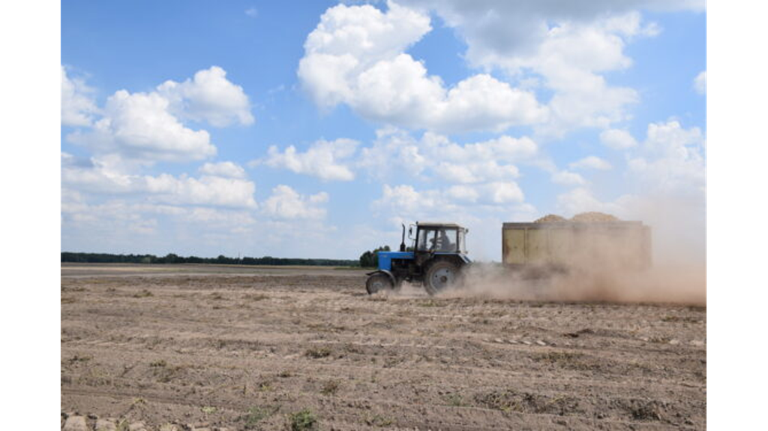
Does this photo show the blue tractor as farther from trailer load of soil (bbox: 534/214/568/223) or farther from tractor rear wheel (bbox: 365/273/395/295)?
A: trailer load of soil (bbox: 534/214/568/223)

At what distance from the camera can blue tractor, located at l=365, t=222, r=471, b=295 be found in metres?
20.4

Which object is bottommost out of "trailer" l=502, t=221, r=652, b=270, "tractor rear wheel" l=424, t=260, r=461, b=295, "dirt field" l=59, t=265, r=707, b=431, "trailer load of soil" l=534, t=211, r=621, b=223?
"dirt field" l=59, t=265, r=707, b=431

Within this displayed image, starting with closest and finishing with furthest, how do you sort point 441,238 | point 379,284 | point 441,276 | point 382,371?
point 382,371 → point 441,276 → point 441,238 → point 379,284

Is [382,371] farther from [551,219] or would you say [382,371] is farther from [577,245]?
[551,219]

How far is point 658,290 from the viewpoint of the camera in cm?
1972

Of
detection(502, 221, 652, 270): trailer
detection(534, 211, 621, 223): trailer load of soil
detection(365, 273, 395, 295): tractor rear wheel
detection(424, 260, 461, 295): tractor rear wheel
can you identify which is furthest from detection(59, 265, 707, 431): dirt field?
detection(534, 211, 621, 223): trailer load of soil

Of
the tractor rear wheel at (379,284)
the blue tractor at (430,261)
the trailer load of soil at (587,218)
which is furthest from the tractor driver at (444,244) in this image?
the trailer load of soil at (587,218)

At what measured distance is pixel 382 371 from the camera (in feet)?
27.6

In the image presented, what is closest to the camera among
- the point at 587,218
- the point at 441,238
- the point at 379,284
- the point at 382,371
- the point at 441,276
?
the point at 382,371

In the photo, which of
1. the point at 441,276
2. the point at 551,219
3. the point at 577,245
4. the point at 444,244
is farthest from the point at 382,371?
the point at 551,219

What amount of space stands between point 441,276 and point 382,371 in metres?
12.3

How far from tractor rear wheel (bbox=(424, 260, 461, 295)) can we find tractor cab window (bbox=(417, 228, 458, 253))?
0.54 meters
